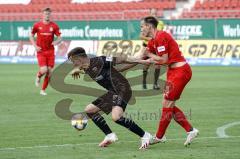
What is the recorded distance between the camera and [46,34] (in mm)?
21000

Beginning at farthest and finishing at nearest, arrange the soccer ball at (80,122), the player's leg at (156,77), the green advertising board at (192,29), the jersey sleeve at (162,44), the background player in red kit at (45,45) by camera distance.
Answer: the green advertising board at (192,29) → the player's leg at (156,77) → the background player in red kit at (45,45) → the soccer ball at (80,122) → the jersey sleeve at (162,44)

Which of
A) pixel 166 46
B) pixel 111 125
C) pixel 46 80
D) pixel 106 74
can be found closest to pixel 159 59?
pixel 166 46

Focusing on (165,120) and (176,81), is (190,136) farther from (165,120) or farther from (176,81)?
(176,81)

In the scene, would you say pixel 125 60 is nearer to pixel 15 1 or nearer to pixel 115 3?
pixel 115 3

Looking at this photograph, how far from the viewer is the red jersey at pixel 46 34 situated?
21.0 m

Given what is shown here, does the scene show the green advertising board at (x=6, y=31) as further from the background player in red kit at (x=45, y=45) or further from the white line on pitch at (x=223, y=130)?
the white line on pitch at (x=223, y=130)

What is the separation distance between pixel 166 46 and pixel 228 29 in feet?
83.0

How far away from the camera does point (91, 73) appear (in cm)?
1115

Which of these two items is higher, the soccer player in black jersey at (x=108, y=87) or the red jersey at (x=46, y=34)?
the soccer player in black jersey at (x=108, y=87)

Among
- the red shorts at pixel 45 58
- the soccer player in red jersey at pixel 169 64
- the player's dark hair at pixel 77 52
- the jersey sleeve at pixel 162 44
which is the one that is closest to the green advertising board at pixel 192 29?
the red shorts at pixel 45 58

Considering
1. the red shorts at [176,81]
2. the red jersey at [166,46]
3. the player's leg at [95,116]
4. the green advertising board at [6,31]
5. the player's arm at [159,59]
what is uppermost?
the red jersey at [166,46]

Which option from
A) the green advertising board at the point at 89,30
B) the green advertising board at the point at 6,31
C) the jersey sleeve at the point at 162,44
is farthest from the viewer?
the green advertising board at the point at 6,31

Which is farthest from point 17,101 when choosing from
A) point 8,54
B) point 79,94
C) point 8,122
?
point 8,54

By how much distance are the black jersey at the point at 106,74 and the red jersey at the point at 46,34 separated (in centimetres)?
996
